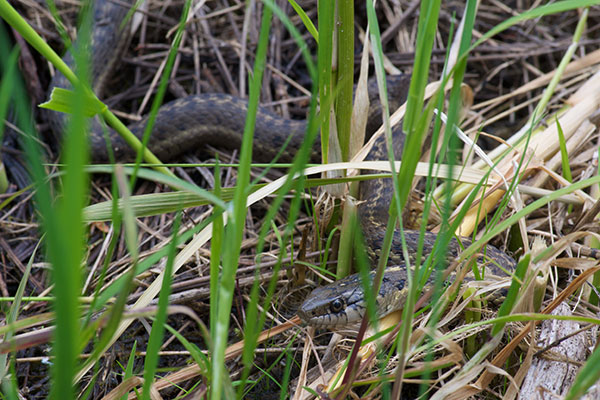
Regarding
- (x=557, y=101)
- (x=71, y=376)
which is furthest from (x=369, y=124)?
(x=71, y=376)

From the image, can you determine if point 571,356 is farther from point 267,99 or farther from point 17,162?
point 17,162

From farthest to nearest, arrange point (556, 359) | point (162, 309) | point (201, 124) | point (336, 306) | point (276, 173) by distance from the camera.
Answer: point (201, 124) → point (276, 173) → point (336, 306) → point (556, 359) → point (162, 309)

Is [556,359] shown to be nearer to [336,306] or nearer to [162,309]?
[336,306]

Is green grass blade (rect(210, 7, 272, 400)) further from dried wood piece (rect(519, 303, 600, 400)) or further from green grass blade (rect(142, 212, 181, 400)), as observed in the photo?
dried wood piece (rect(519, 303, 600, 400))

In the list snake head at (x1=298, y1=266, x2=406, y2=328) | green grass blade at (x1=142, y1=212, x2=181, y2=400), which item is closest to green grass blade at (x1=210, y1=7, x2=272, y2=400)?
green grass blade at (x1=142, y1=212, x2=181, y2=400)

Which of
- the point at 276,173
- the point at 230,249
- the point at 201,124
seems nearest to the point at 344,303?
the point at 230,249

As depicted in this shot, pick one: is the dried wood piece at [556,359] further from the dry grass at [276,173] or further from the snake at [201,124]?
the snake at [201,124]

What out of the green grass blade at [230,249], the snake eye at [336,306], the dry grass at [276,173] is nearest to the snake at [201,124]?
the dry grass at [276,173]
